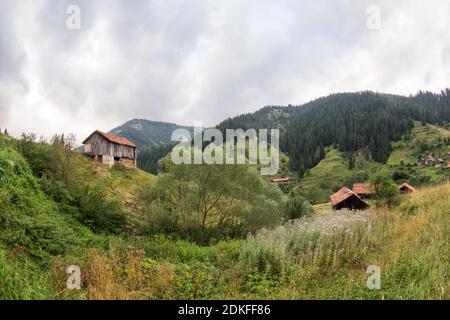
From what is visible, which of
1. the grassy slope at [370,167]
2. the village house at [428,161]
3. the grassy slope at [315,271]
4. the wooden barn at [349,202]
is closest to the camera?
the grassy slope at [315,271]

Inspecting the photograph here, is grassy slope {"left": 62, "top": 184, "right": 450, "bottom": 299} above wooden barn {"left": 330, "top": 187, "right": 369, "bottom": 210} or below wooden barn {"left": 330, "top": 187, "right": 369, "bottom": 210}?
above

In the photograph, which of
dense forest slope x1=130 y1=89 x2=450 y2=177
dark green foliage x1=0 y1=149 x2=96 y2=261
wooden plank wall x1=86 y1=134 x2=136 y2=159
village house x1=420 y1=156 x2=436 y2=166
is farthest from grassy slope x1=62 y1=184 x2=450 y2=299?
dense forest slope x1=130 y1=89 x2=450 y2=177

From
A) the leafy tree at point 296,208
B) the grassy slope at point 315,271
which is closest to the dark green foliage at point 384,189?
the grassy slope at point 315,271

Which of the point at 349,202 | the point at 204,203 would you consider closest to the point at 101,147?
the point at 204,203

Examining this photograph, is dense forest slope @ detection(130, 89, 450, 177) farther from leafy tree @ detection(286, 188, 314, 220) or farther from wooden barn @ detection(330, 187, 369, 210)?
leafy tree @ detection(286, 188, 314, 220)

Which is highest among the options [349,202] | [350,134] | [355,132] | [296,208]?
[355,132]

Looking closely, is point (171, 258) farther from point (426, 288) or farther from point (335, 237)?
point (426, 288)

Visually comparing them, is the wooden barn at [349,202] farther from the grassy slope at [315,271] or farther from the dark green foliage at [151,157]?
the dark green foliage at [151,157]

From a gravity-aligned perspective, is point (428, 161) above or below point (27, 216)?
above

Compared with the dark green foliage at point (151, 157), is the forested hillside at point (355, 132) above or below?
above

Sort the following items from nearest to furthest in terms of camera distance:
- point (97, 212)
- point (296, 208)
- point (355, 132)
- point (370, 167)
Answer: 1. point (97, 212)
2. point (296, 208)
3. point (370, 167)
4. point (355, 132)

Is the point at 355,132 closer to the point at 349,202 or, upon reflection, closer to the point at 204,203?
the point at 349,202
